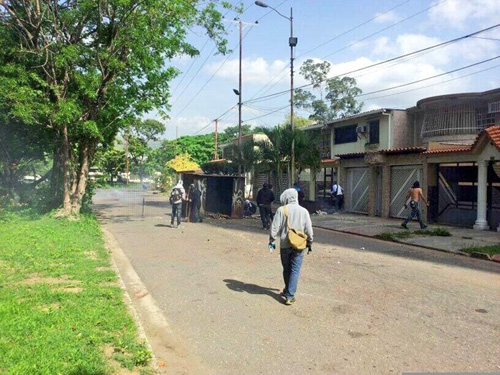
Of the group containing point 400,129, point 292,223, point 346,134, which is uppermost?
point 346,134

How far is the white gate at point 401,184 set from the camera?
18689mm

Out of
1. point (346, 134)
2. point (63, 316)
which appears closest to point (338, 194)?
point (346, 134)

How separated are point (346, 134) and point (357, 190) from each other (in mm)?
7037

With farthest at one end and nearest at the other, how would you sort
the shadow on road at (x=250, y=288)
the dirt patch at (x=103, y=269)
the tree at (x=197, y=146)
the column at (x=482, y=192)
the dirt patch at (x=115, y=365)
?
the tree at (x=197, y=146) < the column at (x=482, y=192) < the dirt patch at (x=103, y=269) < the shadow on road at (x=250, y=288) < the dirt patch at (x=115, y=365)

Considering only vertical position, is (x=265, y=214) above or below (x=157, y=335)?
above

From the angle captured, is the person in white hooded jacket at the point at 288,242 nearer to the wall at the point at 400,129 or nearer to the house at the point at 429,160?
the house at the point at 429,160

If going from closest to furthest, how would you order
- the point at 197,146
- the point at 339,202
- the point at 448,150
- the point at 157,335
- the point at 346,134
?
the point at 157,335, the point at 448,150, the point at 339,202, the point at 346,134, the point at 197,146

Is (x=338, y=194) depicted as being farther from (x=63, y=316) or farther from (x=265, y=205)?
(x=63, y=316)

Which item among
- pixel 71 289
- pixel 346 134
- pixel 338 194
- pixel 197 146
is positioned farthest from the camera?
pixel 197 146

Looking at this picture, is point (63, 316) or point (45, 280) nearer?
point (63, 316)

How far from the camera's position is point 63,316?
5.07m

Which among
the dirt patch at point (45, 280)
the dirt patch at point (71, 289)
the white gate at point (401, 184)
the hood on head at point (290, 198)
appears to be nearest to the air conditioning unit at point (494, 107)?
the white gate at point (401, 184)

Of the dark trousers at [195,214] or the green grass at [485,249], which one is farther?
the dark trousers at [195,214]

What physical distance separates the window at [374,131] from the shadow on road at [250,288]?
20.3 meters
